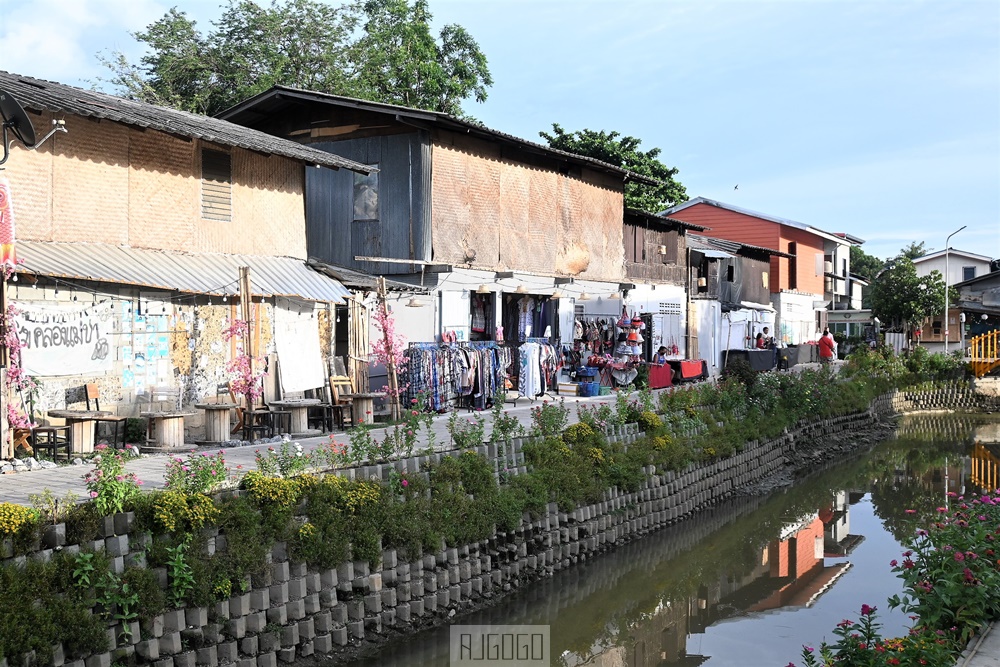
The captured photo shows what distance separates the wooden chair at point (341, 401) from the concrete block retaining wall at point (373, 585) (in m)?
4.34

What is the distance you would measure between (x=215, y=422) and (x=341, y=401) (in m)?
2.84

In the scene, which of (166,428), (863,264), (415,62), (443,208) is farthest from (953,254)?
(166,428)

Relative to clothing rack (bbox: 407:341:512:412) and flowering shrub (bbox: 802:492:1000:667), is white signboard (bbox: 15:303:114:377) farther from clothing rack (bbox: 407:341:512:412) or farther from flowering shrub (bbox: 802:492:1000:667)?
flowering shrub (bbox: 802:492:1000:667)

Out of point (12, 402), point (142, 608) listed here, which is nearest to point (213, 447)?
point (12, 402)

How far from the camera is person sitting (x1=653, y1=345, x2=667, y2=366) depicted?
2657 centimetres

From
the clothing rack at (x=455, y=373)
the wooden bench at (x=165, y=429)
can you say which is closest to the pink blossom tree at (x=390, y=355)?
the clothing rack at (x=455, y=373)

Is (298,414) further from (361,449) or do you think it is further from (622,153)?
(622,153)

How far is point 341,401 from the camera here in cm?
1667

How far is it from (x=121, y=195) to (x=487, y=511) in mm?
8045

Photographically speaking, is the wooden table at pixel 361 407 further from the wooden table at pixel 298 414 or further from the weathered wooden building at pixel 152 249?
the wooden table at pixel 298 414

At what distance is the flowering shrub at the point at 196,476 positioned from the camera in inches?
342

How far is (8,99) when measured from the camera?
10461mm

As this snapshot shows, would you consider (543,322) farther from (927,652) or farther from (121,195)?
(927,652)

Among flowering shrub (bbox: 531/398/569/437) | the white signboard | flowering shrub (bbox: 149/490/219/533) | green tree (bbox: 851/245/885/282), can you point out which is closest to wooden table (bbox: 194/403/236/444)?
the white signboard
